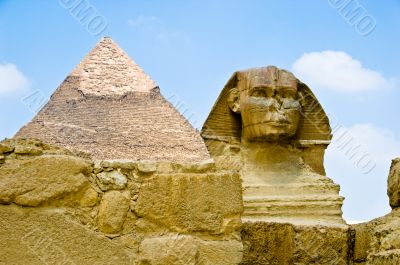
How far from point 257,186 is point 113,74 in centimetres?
4335

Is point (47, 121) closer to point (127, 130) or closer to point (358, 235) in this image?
point (127, 130)

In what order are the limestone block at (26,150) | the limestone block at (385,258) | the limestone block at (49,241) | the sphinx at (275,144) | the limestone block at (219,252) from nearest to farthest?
the limestone block at (49,241)
the limestone block at (26,150)
the limestone block at (219,252)
the limestone block at (385,258)
the sphinx at (275,144)

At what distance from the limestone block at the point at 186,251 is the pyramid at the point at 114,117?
37.1m

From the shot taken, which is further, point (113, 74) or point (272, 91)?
point (113, 74)

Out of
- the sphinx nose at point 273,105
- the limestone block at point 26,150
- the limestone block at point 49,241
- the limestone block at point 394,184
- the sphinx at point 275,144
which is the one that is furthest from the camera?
the sphinx nose at point 273,105

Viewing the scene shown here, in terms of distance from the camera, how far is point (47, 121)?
142 ft

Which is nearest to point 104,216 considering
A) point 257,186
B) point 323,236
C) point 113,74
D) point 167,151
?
point 323,236

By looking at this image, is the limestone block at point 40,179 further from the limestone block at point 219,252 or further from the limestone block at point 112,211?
the limestone block at point 219,252

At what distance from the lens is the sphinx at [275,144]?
477cm

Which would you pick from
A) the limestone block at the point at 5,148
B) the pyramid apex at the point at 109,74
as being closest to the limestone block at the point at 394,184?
the limestone block at the point at 5,148

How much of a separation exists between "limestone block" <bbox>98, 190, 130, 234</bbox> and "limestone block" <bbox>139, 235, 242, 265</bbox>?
12 centimetres

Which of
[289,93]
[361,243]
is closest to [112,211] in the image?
[361,243]

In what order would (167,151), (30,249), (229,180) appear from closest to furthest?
(30,249)
(229,180)
(167,151)

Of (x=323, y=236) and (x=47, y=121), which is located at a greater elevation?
(x=47, y=121)
